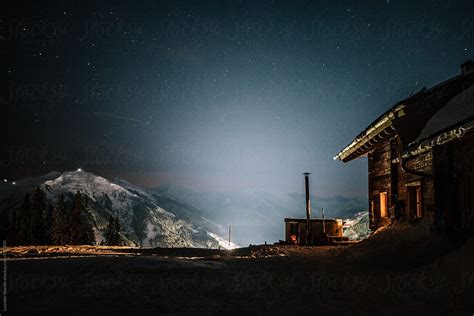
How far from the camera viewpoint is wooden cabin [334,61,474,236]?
8.93 m

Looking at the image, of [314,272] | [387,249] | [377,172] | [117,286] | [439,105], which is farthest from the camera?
[377,172]

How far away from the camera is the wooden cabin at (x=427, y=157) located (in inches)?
352

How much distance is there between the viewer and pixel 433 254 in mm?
8750

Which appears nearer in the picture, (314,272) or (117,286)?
(117,286)

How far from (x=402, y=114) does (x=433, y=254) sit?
540cm

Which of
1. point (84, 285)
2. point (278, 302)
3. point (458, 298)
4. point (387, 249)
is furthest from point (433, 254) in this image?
point (84, 285)

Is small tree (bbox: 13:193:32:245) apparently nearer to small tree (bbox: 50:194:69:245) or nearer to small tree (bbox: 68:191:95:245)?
small tree (bbox: 50:194:69:245)

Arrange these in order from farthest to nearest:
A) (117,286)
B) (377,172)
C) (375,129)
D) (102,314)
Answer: (377,172) < (375,129) < (117,286) < (102,314)

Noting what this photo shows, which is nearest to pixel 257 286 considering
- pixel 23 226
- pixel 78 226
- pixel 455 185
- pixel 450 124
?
pixel 455 185

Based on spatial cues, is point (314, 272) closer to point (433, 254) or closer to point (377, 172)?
point (433, 254)

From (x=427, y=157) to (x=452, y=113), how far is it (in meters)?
→ 1.48

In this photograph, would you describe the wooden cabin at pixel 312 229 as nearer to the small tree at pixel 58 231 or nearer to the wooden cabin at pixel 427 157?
the wooden cabin at pixel 427 157

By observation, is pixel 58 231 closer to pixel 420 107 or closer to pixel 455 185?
pixel 420 107

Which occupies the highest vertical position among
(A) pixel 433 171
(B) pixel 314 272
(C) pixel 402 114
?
(C) pixel 402 114
